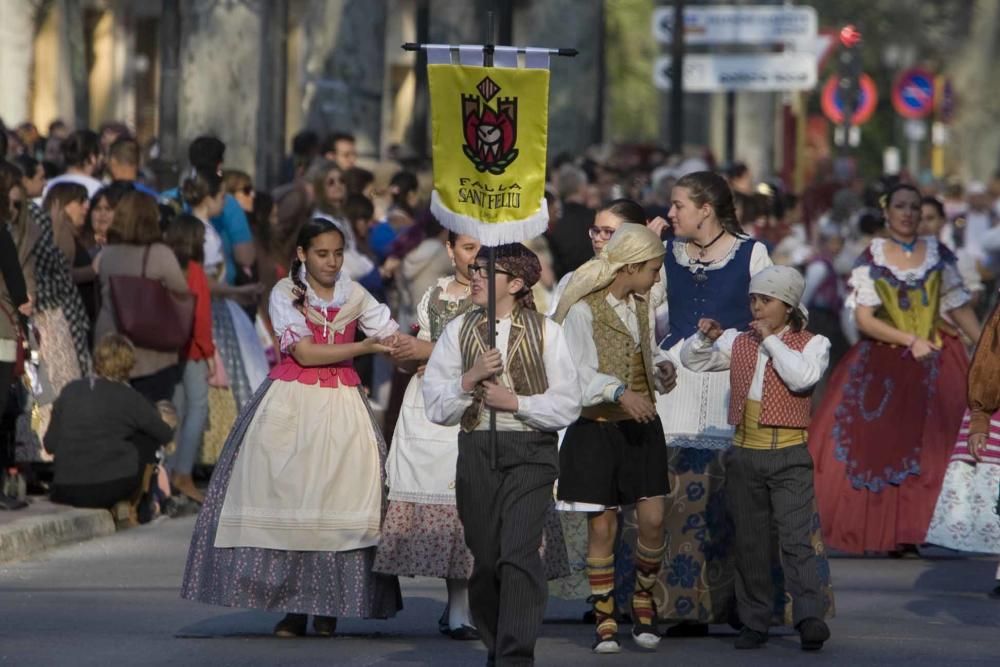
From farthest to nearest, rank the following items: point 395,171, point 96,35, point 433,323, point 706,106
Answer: point 706,106 → point 96,35 → point 395,171 → point 433,323

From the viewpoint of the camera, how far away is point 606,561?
10000 millimetres

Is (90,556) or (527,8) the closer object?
(90,556)

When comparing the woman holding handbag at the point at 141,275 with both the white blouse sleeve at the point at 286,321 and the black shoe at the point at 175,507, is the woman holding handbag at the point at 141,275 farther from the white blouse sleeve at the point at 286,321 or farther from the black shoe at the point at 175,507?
the white blouse sleeve at the point at 286,321

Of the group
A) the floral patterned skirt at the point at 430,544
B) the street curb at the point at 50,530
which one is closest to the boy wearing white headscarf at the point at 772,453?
the floral patterned skirt at the point at 430,544

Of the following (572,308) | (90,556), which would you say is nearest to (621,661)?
(572,308)

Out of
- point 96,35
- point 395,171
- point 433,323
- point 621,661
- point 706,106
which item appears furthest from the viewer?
point 706,106

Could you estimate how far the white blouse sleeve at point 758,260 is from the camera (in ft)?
35.0

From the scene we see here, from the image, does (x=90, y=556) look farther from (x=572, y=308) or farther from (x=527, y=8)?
(x=527, y=8)

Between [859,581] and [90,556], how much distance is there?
3.61m

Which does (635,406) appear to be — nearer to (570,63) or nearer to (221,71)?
(221,71)

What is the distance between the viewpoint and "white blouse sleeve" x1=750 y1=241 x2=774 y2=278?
10.7 meters

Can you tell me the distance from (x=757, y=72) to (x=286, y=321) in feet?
70.1

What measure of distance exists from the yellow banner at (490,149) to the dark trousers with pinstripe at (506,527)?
28.0 inches

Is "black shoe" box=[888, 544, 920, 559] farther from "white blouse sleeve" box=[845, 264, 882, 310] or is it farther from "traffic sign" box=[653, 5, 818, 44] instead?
"traffic sign" box=[653, 5, 818, 44]
